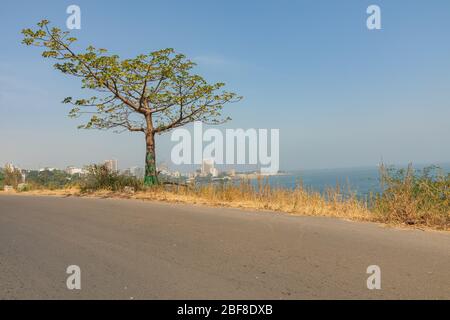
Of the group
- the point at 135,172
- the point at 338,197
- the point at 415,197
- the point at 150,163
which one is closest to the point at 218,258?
the point at 415,197

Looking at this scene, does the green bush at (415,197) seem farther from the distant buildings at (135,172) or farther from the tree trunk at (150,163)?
the distant buildings at (135,172)

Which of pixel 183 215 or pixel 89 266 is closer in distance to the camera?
pixel 89 266

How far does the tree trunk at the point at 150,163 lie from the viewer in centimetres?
1497

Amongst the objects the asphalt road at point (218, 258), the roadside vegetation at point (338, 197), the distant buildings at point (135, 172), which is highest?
the distant buildings at point (135, 172)

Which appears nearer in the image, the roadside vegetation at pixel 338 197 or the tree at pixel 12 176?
the roadside vegetation at pixel 338 197

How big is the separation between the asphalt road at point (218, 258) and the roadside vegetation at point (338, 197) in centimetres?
83

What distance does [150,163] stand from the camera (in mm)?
15000

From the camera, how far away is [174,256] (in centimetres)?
520

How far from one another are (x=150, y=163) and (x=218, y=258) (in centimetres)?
1039

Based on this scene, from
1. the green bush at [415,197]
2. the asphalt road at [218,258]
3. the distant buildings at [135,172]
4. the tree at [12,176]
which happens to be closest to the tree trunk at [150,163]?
the distant buildings at [135,172]

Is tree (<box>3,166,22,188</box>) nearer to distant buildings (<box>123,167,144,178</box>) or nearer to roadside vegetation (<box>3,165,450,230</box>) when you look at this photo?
distant buildings (<box>123,167,144,178</box>)
